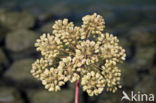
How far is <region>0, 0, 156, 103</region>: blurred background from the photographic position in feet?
21.3

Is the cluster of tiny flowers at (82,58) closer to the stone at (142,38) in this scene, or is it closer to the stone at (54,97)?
the stone at (54,97)

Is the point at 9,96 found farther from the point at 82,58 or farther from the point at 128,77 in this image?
the point at 82,58

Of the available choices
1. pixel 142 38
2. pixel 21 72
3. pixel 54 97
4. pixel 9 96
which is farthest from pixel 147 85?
pixel 9 96

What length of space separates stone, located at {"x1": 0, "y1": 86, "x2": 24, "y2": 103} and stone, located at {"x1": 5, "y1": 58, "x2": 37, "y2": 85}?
85 centimetres

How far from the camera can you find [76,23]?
10.8 m

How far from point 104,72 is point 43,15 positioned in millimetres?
8912

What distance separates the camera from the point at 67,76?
2352 millimetres

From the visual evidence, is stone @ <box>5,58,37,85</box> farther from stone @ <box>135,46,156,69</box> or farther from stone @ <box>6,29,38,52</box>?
stone @ <box>135,46,156,69</box>

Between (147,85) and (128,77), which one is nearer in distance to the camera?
(147,85)

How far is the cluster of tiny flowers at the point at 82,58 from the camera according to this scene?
235cm

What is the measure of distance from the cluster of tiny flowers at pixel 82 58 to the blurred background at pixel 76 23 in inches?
143

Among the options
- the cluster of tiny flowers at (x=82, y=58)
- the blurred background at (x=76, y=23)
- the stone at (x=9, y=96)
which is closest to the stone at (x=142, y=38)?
the blurred background at (x=76, y=23)

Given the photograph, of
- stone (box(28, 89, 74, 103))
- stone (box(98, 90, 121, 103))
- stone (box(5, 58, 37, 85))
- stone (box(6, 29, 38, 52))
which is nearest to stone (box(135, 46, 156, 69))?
stone (box(98, 90, 121, 103))

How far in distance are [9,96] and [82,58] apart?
4.15 m
